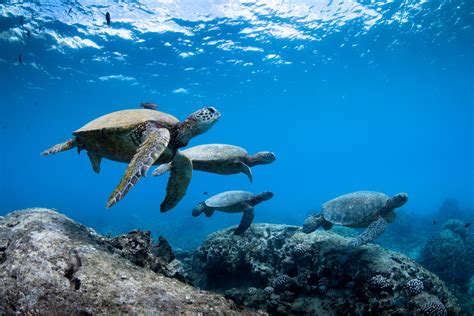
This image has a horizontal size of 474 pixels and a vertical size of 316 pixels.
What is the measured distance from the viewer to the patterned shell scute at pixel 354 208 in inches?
251

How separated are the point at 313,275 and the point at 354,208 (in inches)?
84.9

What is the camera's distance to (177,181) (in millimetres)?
5234

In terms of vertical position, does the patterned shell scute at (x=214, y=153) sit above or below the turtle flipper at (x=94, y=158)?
above

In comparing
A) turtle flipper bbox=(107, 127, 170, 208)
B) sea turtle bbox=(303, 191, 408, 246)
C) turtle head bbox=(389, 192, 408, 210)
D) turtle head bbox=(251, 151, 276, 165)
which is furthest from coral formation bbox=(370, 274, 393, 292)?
turtle head bbox=(251, 151, 276, 165)

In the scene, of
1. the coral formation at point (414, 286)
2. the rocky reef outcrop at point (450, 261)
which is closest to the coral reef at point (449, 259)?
the rocky reef outcrop at point (450, 261)

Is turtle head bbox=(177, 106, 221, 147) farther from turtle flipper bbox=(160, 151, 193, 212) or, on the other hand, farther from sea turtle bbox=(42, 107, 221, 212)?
turtle flipper bbox=(160, 151, 193, 212)

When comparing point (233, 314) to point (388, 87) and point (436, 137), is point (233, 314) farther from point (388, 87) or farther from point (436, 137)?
point (436, 137)

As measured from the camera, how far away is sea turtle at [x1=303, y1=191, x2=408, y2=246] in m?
6.33

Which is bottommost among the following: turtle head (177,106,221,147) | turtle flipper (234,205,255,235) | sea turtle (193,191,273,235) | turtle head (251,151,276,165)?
turtle flipper (234,205,255,235)

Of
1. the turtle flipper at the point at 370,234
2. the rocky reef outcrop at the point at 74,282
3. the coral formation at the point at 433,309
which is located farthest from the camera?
the turtle flipper at the point at 370,234

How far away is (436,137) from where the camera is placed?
95.1 metres

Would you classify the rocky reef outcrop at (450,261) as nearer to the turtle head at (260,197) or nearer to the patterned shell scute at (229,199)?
the turtle head at (260,197)

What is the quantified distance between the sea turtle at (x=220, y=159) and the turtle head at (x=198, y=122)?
1.71 meters

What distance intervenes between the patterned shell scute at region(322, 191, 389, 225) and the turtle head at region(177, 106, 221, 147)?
393cm
